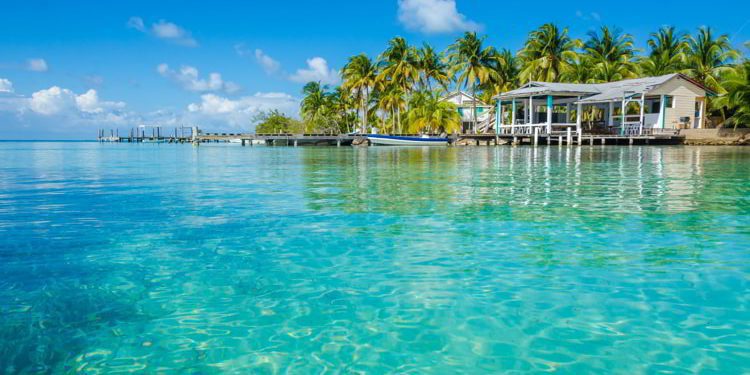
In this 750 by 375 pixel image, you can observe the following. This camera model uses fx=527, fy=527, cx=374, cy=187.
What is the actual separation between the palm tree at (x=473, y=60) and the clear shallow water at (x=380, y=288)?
40.9 metres

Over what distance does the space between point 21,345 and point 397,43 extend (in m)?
52.6

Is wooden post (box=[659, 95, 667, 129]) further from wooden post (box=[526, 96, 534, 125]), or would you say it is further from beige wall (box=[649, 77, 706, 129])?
wooden post (box=[526, 96, 534, 125])

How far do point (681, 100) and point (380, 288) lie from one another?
4162 cm

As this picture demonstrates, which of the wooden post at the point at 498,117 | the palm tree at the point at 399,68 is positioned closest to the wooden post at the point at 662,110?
the wooden post at the point at 498,117

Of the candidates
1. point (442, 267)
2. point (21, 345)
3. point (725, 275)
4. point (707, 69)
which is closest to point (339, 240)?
point (442, 267)

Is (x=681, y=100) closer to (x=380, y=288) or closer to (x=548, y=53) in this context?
(x=548, y=53)

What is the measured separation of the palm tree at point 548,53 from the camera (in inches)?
1869

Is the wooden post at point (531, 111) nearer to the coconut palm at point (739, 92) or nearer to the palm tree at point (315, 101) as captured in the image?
the coconut palm at point (739, 92)

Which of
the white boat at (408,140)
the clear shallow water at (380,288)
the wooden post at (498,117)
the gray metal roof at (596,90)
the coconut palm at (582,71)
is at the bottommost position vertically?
the clear shallow water at (380,288)

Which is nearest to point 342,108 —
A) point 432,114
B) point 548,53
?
point 432,114

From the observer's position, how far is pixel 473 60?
160 ft

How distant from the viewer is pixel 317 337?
3570mm

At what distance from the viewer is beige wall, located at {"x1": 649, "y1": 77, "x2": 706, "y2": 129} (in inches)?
1503

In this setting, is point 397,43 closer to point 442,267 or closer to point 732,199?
point 732,199
